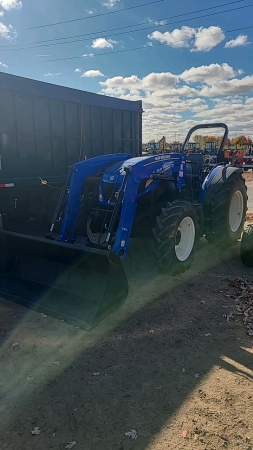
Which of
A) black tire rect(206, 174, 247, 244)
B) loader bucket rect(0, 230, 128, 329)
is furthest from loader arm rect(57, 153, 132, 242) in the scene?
black tire rect(206, 174, 247, 244)

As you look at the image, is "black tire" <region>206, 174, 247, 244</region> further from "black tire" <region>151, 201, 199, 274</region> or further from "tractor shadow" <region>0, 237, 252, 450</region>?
"tractor shadow" <region>0, 237, 252, 450</region>

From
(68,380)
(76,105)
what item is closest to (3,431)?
(68,380)

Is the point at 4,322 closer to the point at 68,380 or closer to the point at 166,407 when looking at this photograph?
the point at 68,380

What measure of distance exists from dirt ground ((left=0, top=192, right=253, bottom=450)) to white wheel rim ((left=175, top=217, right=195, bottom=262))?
0.89 m

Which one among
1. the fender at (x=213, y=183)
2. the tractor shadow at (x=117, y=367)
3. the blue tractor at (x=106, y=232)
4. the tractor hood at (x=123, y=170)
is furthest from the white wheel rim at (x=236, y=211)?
the tractor shadow at (x=117, y=367)

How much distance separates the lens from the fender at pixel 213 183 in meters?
6.28

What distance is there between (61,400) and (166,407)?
2.82 feet

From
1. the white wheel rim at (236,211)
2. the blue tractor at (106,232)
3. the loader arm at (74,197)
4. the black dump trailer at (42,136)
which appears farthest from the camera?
the white wheel rim at (236,211)

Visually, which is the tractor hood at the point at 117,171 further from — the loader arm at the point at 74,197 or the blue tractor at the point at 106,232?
the loader arm at the point at 74,197

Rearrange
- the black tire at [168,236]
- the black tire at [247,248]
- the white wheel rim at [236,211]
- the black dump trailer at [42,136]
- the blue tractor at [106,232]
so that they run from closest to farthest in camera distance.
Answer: the blue tractor at [106,232] → the black tire at [168,236] → the black tire at [247,248] → the black dump trailer at [42,136] → the white wheel rim at [236,211]

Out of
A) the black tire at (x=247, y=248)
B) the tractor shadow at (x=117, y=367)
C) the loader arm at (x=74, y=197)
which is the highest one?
the loader arm at (x=74, y=197)

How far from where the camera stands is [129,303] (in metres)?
4.60

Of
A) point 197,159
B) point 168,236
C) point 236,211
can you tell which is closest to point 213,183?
point 197,159

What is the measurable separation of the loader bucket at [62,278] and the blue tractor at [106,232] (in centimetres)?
1
